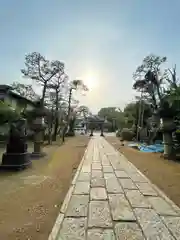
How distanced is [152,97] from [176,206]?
62.0ft

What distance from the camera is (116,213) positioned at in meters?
2.89

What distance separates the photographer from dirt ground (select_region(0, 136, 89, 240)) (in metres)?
2.49

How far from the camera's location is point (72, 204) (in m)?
3.26

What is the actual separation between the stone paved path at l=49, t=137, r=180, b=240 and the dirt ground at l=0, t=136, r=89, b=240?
0.67 feet

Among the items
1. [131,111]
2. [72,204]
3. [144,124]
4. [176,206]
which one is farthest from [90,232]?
[131,111]

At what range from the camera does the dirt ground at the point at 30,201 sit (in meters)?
2.49

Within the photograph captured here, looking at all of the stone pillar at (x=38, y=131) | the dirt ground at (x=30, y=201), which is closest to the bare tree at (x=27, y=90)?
the stone pillar at (x=38, y=131)

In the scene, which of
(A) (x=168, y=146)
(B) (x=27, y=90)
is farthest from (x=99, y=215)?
(B) (x=27, y=90)

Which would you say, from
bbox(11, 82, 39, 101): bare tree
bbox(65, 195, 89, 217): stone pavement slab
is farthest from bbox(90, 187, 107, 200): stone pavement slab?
bbox(11, 82, 39, 101): bare tree

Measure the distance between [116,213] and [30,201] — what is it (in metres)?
1.66

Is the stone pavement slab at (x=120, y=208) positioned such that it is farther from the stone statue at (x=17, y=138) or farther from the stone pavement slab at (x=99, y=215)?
the stone statue at (x=17, y=138)

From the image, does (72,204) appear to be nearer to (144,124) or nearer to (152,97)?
(152,97)

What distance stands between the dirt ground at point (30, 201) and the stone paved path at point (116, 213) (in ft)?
0.67

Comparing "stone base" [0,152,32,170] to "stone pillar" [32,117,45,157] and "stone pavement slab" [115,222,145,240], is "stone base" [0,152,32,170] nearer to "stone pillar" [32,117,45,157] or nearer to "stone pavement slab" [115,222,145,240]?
"stone pillar" [32,117,45,157]
